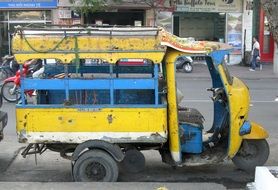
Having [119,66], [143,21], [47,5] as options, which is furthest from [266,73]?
[119,66]

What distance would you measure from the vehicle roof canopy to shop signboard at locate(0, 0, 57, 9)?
758 inches

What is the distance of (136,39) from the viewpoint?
5871 millimetres

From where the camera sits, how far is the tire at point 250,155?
21.6 feet

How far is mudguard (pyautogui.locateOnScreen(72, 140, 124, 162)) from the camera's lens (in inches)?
235

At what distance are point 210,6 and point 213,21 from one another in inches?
35.1

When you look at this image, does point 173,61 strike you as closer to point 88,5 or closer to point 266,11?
point 266,11

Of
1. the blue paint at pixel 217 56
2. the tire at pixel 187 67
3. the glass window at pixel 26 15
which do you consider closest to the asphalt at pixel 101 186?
the blue paint at pixel 217 56

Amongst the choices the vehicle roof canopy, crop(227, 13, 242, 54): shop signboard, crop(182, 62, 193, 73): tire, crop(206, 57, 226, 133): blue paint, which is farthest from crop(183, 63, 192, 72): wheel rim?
the vehicle roof canopy

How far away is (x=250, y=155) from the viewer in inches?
261

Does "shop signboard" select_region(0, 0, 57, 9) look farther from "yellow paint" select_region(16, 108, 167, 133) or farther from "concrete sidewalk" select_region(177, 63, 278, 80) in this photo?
"yellow paint" select_region(16, 108, 167, 133)

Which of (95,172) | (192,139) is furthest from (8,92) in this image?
(192,139)

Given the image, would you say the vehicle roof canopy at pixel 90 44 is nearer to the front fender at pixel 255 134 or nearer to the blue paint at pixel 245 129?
the blue paint at pixel 245 129

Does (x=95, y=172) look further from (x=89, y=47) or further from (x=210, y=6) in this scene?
(x=210, y=6)

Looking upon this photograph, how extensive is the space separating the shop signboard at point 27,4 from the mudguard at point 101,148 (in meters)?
19.5
